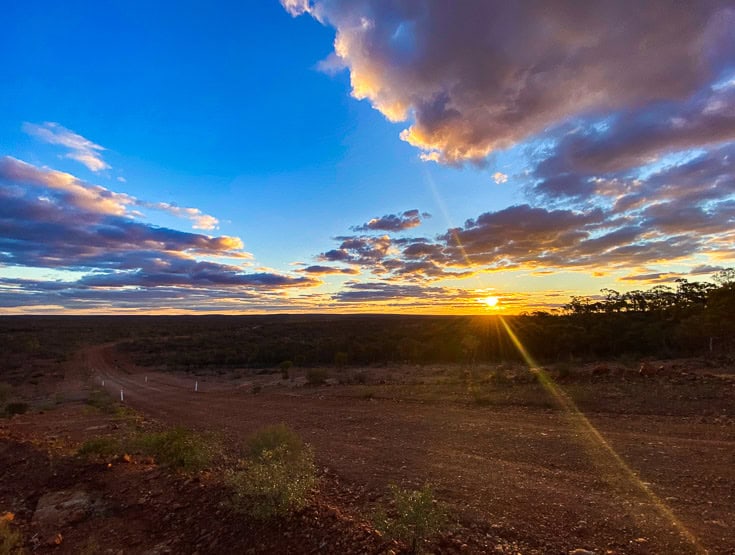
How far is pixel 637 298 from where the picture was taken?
166ft

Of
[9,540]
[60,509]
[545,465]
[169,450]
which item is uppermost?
[169,450]

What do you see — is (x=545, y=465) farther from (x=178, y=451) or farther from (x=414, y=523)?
(x=178, y=451)

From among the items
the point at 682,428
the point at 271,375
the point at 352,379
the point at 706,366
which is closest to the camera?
the point at 682,428

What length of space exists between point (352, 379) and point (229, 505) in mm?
19348

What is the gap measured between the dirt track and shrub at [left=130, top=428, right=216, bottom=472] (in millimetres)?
2636

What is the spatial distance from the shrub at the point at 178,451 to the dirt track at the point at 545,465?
8.65ft

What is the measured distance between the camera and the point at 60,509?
7266mm

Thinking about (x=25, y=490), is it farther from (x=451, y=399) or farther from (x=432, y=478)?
(x=451, y=399)

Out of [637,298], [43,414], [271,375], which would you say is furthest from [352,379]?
[637,298]

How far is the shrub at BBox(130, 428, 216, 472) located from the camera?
846cm

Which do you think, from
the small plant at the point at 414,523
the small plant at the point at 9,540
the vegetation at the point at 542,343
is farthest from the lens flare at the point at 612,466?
the vegetation at the point at 542,343

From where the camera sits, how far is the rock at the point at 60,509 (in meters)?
6.80

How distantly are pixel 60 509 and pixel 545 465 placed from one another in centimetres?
851

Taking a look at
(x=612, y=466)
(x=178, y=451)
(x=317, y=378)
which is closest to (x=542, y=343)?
(x=317, y=378)
